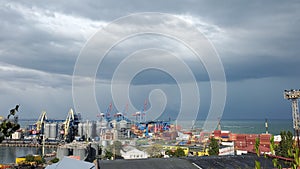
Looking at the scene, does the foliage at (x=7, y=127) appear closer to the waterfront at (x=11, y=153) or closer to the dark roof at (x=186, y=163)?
the dark roof at (x=186, y=163)

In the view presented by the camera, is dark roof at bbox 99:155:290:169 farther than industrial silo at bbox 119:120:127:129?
No

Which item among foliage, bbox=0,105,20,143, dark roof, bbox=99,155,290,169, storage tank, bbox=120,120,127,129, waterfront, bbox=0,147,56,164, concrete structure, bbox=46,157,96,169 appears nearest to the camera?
foliage, bbox=0,105,20,143

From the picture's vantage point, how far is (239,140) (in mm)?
28766

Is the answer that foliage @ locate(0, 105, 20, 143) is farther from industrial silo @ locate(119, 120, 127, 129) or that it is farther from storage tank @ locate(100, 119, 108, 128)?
storage tank @ locate(100, 119, 108, 128)

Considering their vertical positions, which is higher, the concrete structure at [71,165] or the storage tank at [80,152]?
the concrete structure at [71,165]

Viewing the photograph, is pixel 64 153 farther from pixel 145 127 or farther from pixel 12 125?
pixel 145 127

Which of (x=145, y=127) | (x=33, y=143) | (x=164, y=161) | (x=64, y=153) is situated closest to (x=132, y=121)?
(x=145, y=127)

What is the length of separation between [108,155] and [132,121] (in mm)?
41033

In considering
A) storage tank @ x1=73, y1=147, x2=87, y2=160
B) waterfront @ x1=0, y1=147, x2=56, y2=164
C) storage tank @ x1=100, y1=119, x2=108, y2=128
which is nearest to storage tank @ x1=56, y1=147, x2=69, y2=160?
storage tank @ x1=73, y1=147, x2=87, y2=160

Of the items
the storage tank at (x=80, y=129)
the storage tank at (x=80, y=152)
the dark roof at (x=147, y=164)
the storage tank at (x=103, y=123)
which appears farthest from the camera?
the storage tank at (x=80, y=129)

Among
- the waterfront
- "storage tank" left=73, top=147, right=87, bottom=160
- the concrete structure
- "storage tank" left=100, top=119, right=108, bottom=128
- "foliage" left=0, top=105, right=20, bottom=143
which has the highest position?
"foliage" left=0, top=105, right=20, bottom=143

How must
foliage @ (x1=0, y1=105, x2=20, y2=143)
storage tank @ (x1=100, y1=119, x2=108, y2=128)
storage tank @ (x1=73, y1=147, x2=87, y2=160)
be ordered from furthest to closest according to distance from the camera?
storage tank @ (x1=100, y1=119, x2=108, y2=128) → storage tank @ (x1=73, y1=147, x2=87, y2=160) → foliage @ (x1=0, y1=105, x2=20, y2=143)

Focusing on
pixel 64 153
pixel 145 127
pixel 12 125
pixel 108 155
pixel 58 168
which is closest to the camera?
pixel 12 125

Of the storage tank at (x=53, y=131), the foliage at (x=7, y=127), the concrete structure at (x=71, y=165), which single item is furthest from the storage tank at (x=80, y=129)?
the foliage at (x=7, y=127)
